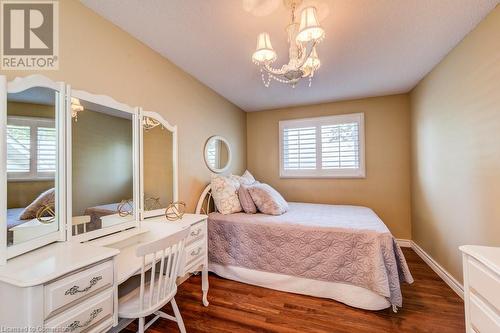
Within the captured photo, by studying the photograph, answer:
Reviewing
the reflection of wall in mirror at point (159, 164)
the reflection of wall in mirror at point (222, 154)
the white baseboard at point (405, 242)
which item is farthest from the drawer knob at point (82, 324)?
the white baseboard at point (405, 242)

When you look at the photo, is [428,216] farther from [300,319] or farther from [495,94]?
[300,319]

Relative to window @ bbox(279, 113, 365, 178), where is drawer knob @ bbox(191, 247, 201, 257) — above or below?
below

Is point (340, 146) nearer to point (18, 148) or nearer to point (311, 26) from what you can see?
point (311, 26)

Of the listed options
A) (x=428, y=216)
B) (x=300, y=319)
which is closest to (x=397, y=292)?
(x=300, y=319)

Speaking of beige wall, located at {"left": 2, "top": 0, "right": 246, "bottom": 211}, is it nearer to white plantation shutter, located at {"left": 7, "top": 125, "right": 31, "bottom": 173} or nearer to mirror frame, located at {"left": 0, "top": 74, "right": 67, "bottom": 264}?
mirror frame, located at {"left": 0, "top": 74, "right": 67, "bottom": 264}

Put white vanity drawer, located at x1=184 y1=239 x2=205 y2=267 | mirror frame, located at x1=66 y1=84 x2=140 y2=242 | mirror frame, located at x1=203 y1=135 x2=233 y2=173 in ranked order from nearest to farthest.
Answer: mirror frame, located at x1=66 y1=84 x2=140 y2=242 < white vanity drawer, located at x1=184 y1=239 x2=205 y2=267 < mirror frame, located at x1=203 y1=135 x2=233 y2=173

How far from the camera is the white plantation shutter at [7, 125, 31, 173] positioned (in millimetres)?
1065

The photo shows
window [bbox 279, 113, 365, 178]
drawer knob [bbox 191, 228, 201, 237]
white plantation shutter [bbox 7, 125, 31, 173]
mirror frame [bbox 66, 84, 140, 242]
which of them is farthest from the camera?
window [bbox 279, 113, 365, 178]

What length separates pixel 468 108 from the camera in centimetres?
192

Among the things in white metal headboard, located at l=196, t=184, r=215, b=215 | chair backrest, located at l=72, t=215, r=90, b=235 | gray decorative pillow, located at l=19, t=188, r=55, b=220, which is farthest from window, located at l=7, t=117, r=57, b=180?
white metal headboard, located at l=196, t=184, r=215, b=215

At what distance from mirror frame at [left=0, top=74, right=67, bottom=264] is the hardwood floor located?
105 cm

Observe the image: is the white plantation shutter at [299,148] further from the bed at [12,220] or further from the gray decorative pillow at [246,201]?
the bed at [12,220]

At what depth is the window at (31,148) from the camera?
108cm

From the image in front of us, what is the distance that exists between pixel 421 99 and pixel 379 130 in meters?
0.68
